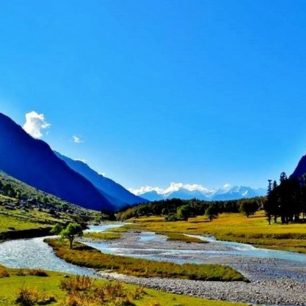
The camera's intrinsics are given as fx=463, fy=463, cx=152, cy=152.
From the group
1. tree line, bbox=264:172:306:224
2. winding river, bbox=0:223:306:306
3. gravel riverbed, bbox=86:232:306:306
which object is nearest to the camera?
gravel riverbed, bbox=86:232:306:306

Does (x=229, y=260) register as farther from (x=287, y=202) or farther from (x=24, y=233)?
(x=287, y=202)

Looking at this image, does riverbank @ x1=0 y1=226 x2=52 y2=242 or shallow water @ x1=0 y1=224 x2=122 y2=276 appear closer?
shallow water @ x1=0 y1=224 x2=122 y2=276

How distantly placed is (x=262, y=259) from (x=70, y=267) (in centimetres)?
3674

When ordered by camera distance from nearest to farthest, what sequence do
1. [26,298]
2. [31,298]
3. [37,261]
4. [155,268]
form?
[26,298] → [31,298] → [155,268] → [37,261]

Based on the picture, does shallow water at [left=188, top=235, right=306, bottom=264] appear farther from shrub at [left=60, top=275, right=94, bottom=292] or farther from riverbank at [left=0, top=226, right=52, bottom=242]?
riverbank at [left=0, top=226, right=52, bottom=242]

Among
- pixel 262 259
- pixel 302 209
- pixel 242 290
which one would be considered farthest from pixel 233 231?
pixel 242 290

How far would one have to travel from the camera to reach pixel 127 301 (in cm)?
4147

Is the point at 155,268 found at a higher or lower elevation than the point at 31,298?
Result: higher

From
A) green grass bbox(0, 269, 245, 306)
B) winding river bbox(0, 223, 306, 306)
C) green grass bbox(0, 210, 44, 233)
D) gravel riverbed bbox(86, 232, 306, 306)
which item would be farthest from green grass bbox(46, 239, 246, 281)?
green grass bbox(0, 210, 44, 233)

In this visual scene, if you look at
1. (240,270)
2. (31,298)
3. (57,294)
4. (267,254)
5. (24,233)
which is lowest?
(57,294)

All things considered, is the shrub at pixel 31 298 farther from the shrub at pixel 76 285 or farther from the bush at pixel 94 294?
the shrub at pixel 76 285

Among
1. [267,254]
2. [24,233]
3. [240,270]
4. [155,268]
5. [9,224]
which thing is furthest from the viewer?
[9,224]

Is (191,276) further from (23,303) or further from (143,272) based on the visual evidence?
(23,303)

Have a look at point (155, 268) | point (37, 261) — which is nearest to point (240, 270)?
point (155, 268)
